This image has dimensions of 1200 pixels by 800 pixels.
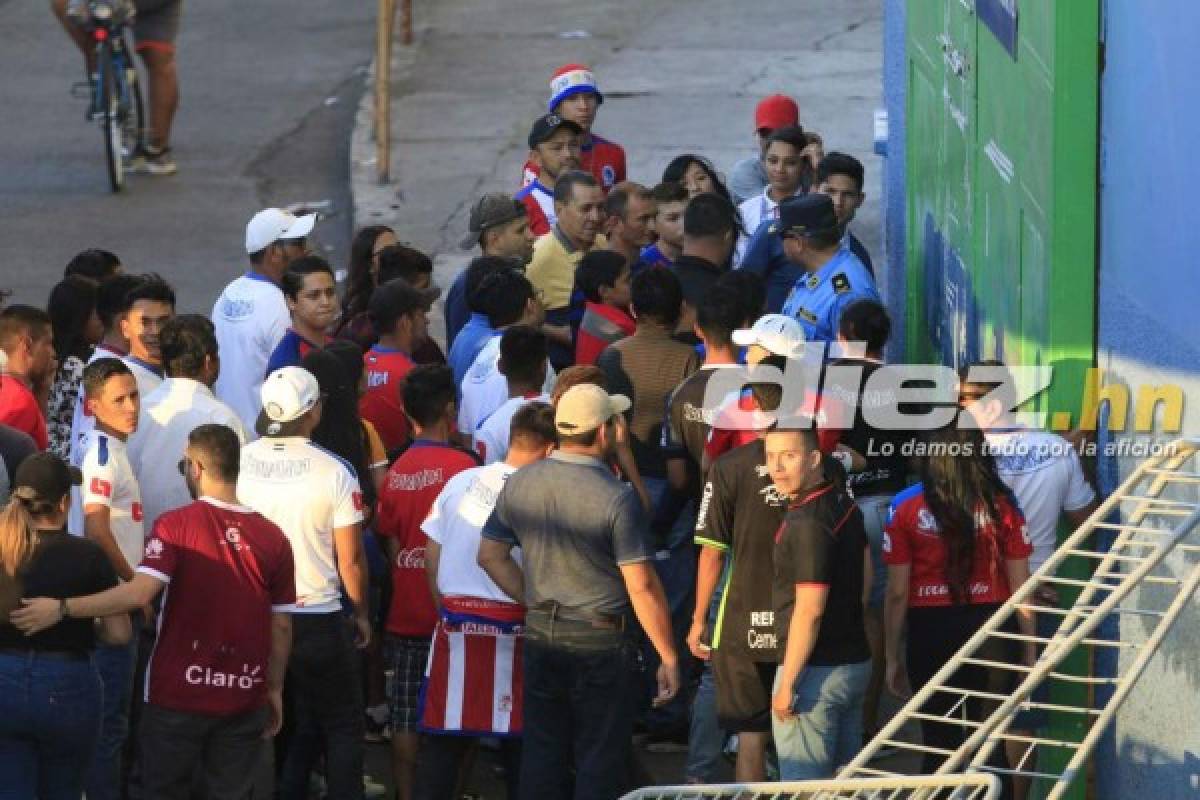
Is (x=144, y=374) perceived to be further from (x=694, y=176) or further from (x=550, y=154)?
(x=694, y=176)

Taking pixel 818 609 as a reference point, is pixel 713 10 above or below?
above

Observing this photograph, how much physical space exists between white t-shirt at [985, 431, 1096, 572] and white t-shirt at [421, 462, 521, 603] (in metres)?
1.70

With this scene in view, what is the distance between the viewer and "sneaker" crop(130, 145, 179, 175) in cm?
1720

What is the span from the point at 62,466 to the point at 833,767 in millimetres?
2691

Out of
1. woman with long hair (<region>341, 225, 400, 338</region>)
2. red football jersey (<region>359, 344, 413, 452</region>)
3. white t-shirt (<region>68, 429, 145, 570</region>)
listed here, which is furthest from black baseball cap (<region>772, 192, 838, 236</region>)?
white t-shirt (<region>68, 429, 145, 570</region>)

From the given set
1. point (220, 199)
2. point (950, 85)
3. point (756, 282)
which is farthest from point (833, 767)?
point (220, 199)

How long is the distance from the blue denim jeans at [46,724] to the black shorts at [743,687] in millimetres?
2076

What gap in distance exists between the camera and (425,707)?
8.03 m

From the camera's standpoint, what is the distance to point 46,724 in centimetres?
716

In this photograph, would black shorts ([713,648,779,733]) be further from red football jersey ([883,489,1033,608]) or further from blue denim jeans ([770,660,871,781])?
red football jersey ([883,489,1033,608])

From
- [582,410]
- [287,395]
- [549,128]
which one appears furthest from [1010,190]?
[549,128]

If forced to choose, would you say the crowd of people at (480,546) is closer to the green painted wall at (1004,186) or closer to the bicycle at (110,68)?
the green painted wall at (1004,186)

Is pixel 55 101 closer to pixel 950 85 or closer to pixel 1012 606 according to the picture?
pixel 950 85

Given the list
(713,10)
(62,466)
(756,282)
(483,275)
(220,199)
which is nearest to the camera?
(62,466)
